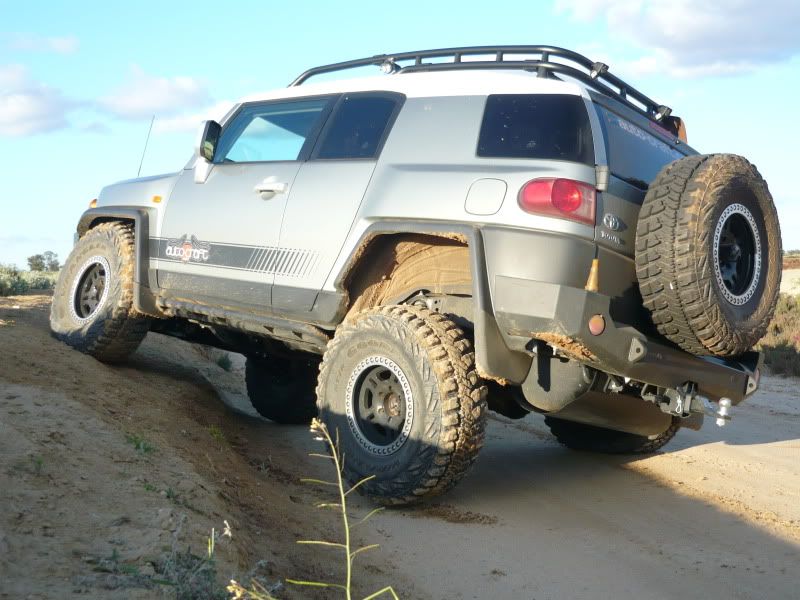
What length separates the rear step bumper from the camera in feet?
13.5

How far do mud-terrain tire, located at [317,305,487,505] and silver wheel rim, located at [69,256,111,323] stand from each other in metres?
2.70

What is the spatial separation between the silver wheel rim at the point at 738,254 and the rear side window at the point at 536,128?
753 mm

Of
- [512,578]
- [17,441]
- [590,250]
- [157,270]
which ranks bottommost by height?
[512,578]

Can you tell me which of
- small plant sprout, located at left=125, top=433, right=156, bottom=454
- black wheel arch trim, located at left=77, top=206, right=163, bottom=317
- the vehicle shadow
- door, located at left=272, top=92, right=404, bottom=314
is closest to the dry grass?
the vehicle shadow

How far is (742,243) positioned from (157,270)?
4025 millimetres

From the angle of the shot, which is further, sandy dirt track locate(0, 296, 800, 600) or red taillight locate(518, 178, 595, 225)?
red taillight locate(518, 178, 595, 225)

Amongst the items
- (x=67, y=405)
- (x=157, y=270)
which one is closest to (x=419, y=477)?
(x=67, y=405)

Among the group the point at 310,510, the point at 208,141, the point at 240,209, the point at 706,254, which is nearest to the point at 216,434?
the point at 310,510

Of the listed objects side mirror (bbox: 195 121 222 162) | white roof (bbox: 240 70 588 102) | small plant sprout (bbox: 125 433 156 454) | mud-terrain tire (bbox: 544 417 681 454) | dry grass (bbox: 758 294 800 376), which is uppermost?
white roof (bbox: 240 70 588 102)

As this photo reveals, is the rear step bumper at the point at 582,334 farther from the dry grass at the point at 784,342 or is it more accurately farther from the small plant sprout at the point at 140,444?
the dry grass at the point at 784,342

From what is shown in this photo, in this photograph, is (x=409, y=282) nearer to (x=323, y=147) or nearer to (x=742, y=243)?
A: (x=323, y=147)

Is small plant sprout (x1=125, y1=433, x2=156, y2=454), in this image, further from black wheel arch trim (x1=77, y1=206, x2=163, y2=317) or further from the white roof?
the white roof

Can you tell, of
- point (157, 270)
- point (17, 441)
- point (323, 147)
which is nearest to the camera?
point (17, 441)

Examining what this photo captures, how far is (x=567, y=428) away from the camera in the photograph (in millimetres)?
6555
